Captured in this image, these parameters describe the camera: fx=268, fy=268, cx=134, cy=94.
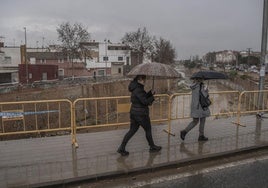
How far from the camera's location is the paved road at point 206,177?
452 centimetres

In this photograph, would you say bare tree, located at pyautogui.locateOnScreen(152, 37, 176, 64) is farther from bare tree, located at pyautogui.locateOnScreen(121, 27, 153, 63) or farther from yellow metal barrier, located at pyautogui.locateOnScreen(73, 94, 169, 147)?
yellow metal barrier, located at pyautogui.locateOnScreen(73, 94, 169, 147)

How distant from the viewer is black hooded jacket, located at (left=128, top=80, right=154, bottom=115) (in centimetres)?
531

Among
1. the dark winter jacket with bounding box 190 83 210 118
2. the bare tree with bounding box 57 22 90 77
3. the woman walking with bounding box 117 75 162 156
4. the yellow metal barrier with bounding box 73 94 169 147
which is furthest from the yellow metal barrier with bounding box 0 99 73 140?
the bare tree with bounding box 57 22 90 77

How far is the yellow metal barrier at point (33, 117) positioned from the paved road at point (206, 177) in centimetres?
224

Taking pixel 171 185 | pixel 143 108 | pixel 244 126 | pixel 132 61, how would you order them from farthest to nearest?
pixel 132 61, pixel 244 126, pixel 143 108, pixel 171 185

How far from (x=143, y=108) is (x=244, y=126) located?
4284 millimetres

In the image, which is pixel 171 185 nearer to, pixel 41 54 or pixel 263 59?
pixel 263 59

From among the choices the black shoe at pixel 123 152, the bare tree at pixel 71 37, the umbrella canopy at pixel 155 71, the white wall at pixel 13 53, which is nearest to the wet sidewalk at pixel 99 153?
the black shoe at pixel 123 152

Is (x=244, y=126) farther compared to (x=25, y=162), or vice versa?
(x=244, y=126)

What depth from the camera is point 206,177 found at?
4.85 m

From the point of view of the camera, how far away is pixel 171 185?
4500 mm

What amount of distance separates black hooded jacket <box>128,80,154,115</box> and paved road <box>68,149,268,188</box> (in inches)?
48.7

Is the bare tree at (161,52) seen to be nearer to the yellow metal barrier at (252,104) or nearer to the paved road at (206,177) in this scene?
the yellow metal barrier at (252,104)

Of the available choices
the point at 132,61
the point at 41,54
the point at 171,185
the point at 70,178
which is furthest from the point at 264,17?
the point at 132,61
